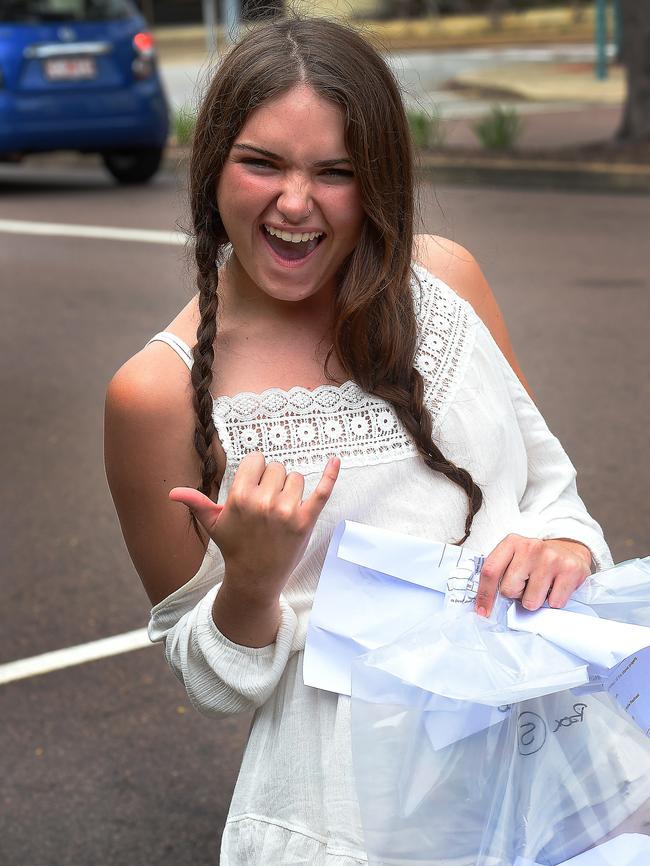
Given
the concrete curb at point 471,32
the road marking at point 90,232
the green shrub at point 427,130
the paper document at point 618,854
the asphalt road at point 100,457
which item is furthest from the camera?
the concrete curb at point 471,32

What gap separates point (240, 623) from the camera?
1.81m

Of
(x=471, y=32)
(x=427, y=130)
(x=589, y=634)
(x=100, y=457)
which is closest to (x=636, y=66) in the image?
(x=427, y=130)

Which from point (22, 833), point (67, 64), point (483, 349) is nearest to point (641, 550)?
point (22, 833)

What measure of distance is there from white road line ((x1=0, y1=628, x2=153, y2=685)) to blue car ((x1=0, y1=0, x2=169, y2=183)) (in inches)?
356

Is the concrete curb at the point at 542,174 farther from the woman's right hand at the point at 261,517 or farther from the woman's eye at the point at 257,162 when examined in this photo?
the woman's right hand at the point at 261,517

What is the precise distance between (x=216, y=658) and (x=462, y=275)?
74 cm

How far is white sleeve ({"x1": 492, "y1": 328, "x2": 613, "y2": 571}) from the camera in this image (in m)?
2.08

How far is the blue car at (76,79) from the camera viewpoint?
40.7ft

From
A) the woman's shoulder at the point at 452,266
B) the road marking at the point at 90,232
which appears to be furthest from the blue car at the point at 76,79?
the woman's shoulder at the point at 452,266

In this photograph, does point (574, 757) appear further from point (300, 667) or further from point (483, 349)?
point (483, 349)

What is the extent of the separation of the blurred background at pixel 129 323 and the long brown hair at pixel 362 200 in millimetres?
232

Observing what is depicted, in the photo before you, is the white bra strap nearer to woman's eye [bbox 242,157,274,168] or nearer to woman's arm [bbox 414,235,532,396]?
woman's eye [bbox 242,157,274,168]

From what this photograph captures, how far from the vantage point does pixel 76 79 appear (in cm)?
1262

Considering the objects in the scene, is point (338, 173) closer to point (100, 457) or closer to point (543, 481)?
point (543, 481)
